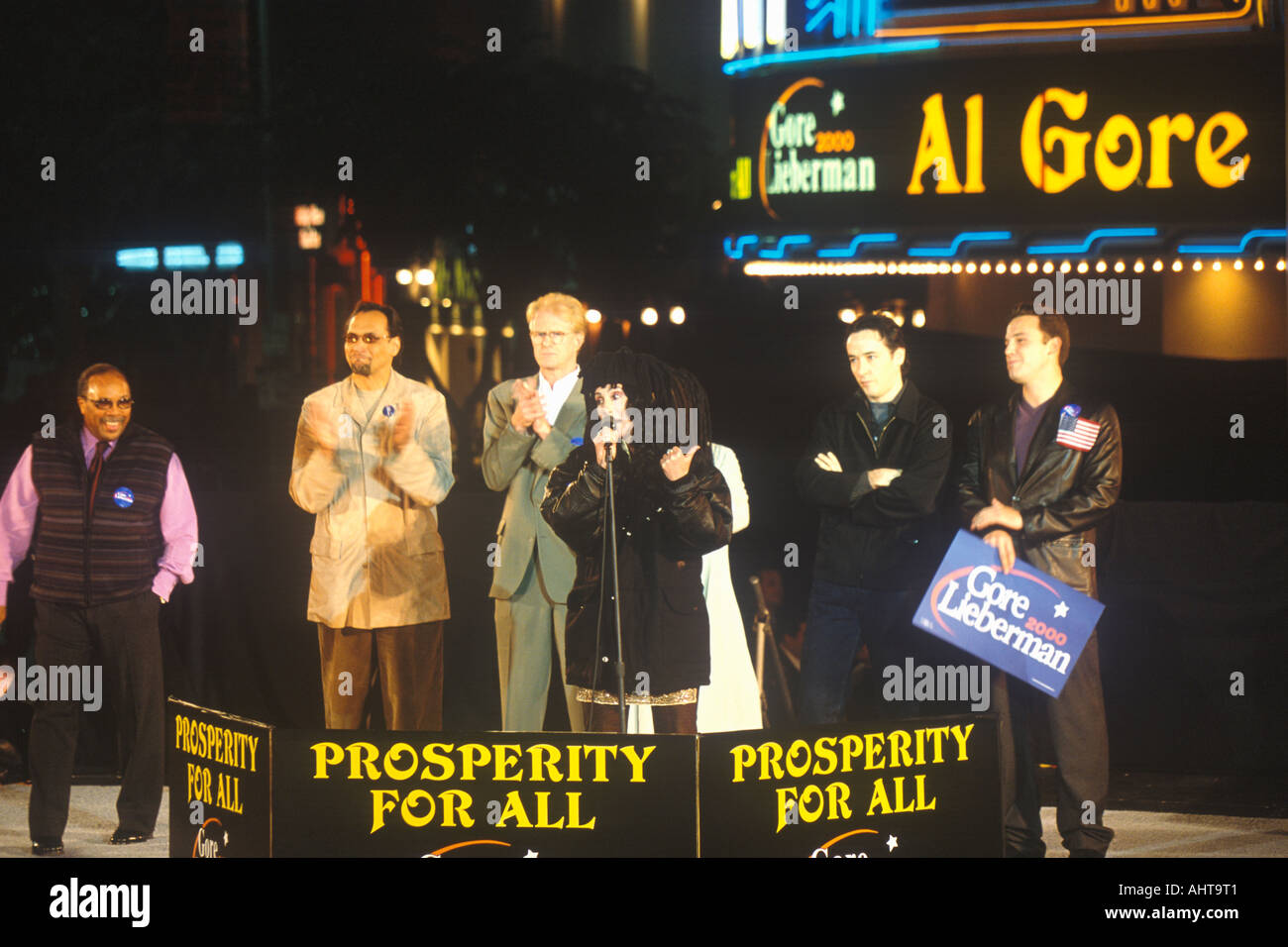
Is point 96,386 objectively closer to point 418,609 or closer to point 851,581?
point 418,609

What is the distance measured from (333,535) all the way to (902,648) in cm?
267

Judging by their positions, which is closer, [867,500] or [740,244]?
[867,500]

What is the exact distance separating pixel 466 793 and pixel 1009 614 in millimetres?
2682

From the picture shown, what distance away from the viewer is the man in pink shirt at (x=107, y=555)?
266 inches

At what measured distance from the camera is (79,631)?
22.3ft

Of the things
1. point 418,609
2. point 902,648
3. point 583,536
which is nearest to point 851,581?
point 902,648

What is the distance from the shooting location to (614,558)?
18.4 ft

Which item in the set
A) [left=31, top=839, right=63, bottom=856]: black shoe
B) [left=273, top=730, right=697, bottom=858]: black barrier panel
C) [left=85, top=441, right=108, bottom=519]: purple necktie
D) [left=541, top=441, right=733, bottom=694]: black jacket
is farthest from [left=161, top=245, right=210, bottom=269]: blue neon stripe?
[left=273, top=730, right=697, bottom=858]: black barrier panel

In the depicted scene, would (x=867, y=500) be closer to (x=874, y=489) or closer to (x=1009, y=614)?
(x=874, y=489)

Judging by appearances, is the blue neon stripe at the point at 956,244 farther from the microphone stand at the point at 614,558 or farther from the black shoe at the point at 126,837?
the black shoe at the point at 126,837

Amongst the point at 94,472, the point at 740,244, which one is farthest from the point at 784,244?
the point at 94,472

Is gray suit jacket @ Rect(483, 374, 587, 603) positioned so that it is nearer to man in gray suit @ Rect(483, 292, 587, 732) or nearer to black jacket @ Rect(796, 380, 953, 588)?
man in gray suit @ Rect(483, 292, 587, 732)

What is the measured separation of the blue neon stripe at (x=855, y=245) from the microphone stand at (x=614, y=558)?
15.8 feet

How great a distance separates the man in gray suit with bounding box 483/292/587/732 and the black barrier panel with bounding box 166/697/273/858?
171 centimetres
